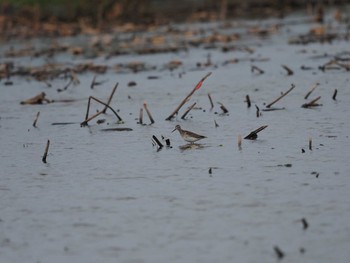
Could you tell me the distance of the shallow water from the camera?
6664 millimetres

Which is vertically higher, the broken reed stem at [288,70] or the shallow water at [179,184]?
the broken reed stem at [288,70]

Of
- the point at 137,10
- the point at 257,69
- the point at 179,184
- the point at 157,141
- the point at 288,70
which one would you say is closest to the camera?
the point at 179,184

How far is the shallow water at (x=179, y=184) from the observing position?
6664mm

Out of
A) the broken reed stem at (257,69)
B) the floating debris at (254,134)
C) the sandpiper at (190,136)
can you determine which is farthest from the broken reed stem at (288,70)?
the sandpiper at (190,136)

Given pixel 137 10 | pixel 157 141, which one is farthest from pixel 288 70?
pixel 137 10

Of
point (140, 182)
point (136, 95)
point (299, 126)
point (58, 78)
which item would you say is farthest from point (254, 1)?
point (140, 182)

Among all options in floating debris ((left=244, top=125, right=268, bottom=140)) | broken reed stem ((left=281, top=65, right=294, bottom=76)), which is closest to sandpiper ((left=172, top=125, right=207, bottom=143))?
floating debris ((left=244, top=125, right=268, bottom=140))

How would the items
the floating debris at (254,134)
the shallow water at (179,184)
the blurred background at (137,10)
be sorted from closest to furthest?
the shallow water at (179,184)
the floating debris at (254,134)
the blurred background at (137,10)

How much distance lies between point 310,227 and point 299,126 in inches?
166

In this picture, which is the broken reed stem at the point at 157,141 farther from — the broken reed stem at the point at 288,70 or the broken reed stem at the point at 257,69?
the broken reed stem at the point at 257,69

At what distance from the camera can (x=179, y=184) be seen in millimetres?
8453

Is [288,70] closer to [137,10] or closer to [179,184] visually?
[179,184]

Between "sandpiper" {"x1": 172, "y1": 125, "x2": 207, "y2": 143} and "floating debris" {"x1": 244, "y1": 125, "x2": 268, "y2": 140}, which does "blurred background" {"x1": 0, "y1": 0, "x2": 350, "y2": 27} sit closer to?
"floating debris" {"x1": 244, "y1": 125, "x2": 268, "y2": 140}

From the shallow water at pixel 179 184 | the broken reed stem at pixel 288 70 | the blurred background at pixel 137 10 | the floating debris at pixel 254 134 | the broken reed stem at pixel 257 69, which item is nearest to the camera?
the shallow water at pixel 179 184
